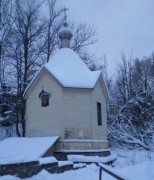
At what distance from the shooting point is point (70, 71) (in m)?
17.2

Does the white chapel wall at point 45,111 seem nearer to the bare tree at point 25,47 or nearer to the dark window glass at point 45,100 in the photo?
the dark window glass at point 45,100

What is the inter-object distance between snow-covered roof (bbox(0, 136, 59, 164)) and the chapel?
769 millimetres

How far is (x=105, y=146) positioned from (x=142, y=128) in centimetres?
640

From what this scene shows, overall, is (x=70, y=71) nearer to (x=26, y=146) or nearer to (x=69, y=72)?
(x=69, y=72)

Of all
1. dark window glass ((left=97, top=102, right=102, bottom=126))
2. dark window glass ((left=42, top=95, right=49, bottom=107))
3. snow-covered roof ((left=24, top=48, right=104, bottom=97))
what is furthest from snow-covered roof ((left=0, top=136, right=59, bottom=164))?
dark window glass ((left=97, top=102, right=102, bottom=126))

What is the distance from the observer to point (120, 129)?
22312 mm

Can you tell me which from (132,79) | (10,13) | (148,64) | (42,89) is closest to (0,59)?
(10,13)

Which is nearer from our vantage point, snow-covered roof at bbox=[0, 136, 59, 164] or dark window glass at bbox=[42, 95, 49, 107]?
snow-covered roof at bbox=[0, 136, 59, 164]

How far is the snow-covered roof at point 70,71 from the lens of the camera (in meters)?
16.4

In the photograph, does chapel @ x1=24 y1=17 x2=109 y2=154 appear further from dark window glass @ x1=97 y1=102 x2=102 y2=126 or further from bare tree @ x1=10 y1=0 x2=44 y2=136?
bare tree @ x1=10 y1=0 x2=44 y2=136

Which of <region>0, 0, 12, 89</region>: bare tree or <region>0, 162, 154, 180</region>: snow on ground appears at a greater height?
<region>0, 0, 12, 89</region>: bare tree

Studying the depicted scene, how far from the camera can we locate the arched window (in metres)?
16.7

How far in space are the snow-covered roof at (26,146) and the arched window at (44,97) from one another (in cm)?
207

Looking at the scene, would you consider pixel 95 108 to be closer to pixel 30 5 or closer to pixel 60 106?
pixel 60 106
